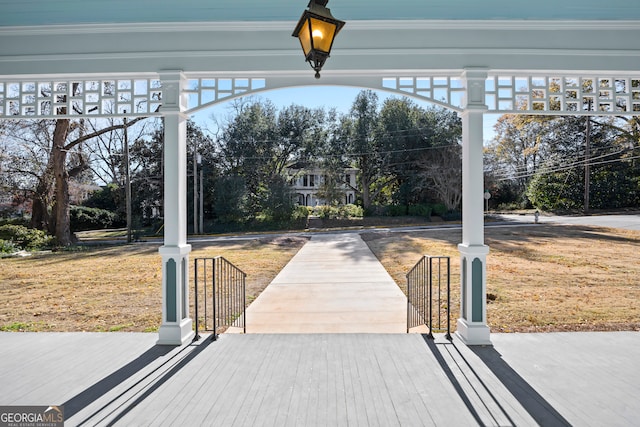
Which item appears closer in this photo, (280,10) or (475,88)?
(280,10)

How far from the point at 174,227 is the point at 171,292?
2.42ft

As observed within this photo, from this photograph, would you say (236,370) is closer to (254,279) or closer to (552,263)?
(254,279)

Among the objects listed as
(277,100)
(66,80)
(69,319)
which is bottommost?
(69,319)

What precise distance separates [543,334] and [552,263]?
7587 millimetres

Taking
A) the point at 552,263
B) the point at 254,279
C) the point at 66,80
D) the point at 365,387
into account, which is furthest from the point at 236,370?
the point at 552,263

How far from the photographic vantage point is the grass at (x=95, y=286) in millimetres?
5993

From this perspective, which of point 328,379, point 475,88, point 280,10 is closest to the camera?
point 328,379

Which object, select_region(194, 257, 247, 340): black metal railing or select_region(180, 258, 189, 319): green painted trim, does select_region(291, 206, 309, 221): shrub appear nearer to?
select_region(194, 257, 247, 340): black metal railing

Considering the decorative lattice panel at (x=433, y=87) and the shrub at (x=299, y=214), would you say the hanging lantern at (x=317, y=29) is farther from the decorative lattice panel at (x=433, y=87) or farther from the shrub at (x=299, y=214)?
the shrub at (x=299, y=214)

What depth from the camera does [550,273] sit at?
9656 millimetres

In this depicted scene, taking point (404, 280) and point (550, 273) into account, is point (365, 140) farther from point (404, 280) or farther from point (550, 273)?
point (404, 280)

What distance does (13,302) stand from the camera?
722cm

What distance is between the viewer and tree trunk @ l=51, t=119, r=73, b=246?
15.9 m

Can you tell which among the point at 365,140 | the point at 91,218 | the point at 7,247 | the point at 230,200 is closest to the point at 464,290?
the point at 7,247
